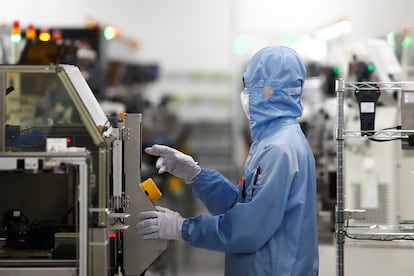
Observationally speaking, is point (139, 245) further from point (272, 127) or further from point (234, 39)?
point (234, 39)

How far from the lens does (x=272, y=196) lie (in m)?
3.08

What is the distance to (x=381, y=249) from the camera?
13.8ft

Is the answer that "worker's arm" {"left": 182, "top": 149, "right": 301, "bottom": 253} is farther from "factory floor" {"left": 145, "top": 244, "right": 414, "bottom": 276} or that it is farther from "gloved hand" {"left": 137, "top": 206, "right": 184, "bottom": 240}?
"factory floor" {"left": 145, "top": 244, "right": 414, "bottom": 276}

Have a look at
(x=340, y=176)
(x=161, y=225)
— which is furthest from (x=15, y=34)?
(x=340, y=176)

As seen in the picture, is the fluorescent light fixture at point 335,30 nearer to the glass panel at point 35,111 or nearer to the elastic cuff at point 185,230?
the glass panel at point 35,111

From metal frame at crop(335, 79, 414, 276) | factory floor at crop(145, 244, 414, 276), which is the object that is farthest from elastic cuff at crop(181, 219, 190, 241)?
factory floor at crop(145, 244, 414, 276)

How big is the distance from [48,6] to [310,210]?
8125 millimetres

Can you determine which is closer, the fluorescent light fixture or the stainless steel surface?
the stainless steel surface

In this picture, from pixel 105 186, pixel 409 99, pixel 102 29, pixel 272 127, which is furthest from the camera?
pixel 102 29

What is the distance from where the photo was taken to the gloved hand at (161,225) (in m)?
3.20

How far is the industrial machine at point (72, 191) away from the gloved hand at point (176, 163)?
0.18 m

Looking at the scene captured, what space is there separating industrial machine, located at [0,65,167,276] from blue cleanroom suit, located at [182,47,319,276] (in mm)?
297

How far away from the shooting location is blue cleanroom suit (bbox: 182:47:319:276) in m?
3.10

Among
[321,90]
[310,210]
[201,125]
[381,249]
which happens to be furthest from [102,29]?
[310,210]
